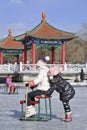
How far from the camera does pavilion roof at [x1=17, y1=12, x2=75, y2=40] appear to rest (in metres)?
33.8

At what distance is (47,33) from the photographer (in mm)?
34562

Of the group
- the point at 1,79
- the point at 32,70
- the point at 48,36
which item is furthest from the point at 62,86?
the point at 1,79

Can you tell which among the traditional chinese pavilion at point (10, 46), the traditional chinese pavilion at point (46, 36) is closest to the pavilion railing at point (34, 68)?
the traditional chinese pavilion at point (46, 36)

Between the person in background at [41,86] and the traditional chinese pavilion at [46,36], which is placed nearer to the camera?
the person in background at [41,86]

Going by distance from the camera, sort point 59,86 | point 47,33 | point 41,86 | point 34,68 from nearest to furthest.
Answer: point 59,86 < point 41,86 < point 34,68 < point 47,33

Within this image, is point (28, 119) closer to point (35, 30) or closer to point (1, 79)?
point (35, 30)

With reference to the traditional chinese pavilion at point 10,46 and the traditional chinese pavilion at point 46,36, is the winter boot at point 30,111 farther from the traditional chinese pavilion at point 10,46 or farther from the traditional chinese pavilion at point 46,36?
the traditional chinese pavilion at point 10,46

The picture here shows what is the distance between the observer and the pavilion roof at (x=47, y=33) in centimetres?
3384

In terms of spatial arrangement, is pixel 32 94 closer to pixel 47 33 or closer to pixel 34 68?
pixel 34 68

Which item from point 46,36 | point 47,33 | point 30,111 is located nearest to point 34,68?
point 46,36

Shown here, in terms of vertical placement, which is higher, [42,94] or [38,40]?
[38,40]

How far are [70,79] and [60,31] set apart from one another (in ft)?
17.8

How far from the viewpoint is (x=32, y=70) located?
31547 mm

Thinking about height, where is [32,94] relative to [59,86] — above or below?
below
